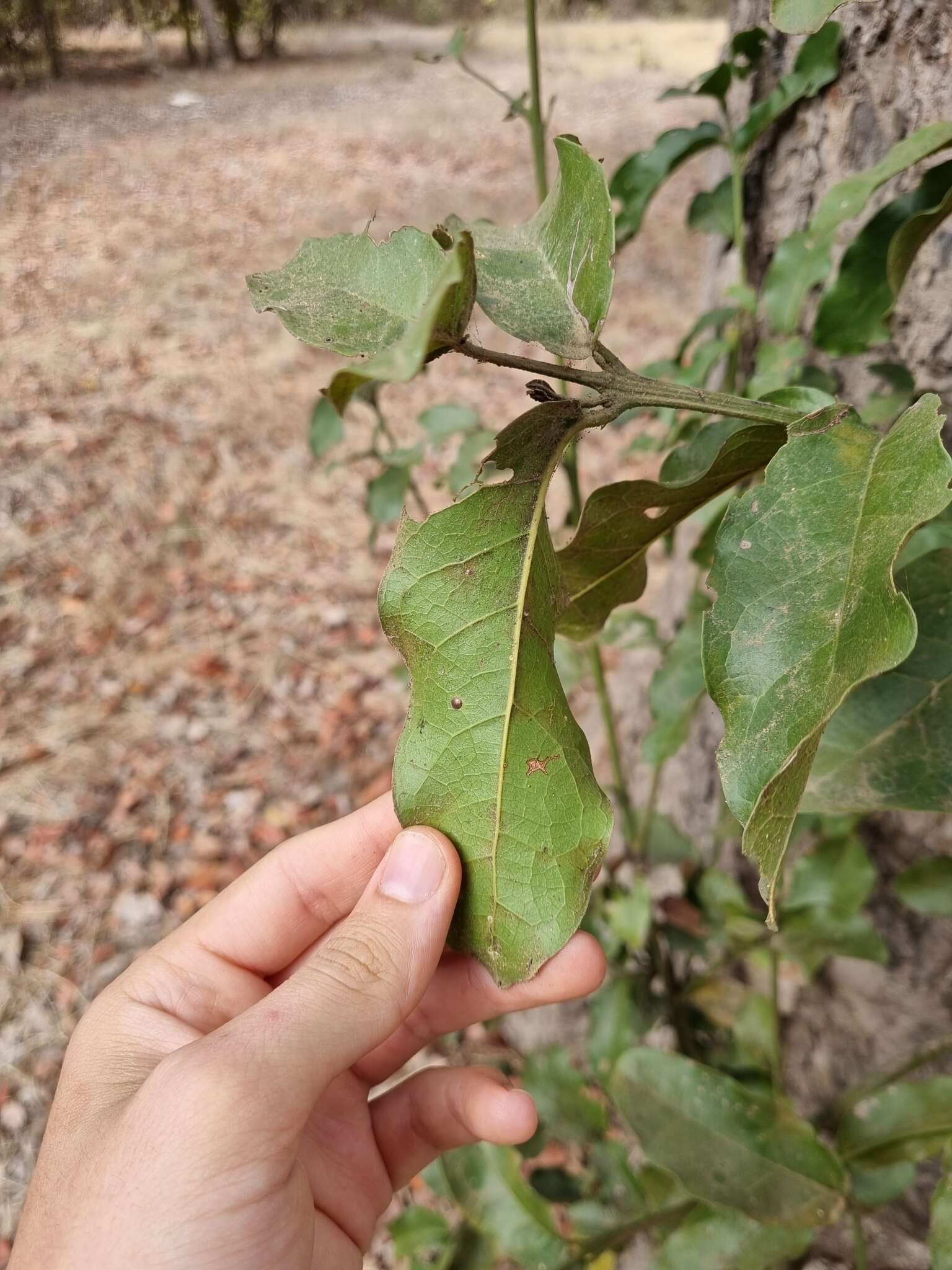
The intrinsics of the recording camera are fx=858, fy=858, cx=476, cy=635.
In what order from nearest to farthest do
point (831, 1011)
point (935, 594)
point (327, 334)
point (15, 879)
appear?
point (327, 334), point (935, 594), point (831, 1011), point (15, 879)

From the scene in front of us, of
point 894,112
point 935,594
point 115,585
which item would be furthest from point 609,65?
point 935,594

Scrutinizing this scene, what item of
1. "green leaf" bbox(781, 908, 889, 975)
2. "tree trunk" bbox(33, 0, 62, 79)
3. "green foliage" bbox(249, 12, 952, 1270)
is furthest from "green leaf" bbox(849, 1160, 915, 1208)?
"tree trunk" bbox(33, 0, 62, 79)

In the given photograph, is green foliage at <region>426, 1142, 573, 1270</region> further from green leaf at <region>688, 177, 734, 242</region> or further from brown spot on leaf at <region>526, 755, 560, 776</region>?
green leaf at <region>688, 177, 734, 242</region>

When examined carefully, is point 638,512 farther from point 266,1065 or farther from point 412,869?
point 266,1065

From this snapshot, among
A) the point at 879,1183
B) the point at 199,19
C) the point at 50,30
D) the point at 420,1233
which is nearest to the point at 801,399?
the point at 879,1183

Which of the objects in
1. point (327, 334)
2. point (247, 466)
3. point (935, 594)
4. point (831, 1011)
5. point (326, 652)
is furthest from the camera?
point (247, 466)

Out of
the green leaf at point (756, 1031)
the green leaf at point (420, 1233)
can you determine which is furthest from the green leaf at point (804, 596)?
the green leaf at point (420, 1233)

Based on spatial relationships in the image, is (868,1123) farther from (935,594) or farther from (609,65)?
(609,65)
